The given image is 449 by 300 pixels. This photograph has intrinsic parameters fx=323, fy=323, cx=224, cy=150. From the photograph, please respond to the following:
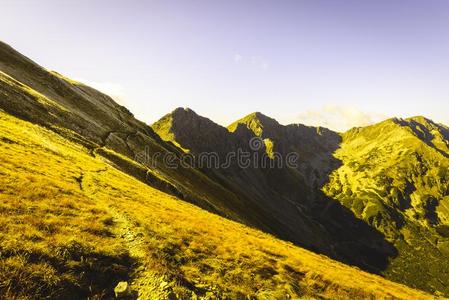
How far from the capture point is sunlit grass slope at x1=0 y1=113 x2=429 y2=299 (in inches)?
575

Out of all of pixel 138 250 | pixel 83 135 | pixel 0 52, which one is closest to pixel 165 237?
pixel 138 250

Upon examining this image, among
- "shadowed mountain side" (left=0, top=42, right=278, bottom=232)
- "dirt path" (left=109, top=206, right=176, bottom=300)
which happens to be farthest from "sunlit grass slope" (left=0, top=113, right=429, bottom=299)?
"shadowed mountain side" (left=0, top=42, right=278, bottom=232)

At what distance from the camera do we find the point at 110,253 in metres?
18.1

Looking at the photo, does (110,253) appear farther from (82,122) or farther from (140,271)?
(82,122)

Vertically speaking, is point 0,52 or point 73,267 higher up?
point 0,52

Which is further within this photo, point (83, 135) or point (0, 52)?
point (0, 52)

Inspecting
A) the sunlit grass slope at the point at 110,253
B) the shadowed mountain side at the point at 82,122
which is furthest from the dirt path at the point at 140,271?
the shadowed mountain side at the point at 82,122

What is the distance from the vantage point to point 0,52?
95.1 metres

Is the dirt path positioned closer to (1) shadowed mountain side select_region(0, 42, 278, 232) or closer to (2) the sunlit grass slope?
(2) the sunlit grass slope

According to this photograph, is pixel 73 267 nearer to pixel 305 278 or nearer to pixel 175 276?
pixel 175 276

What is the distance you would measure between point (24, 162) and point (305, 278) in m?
28.8

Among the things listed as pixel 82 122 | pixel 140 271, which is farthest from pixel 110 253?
pixel 82 122

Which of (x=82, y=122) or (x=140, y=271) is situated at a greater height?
(x=82, y=122)

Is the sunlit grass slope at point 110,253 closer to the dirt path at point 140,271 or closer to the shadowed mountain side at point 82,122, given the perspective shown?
the dirt path at point 140,271
